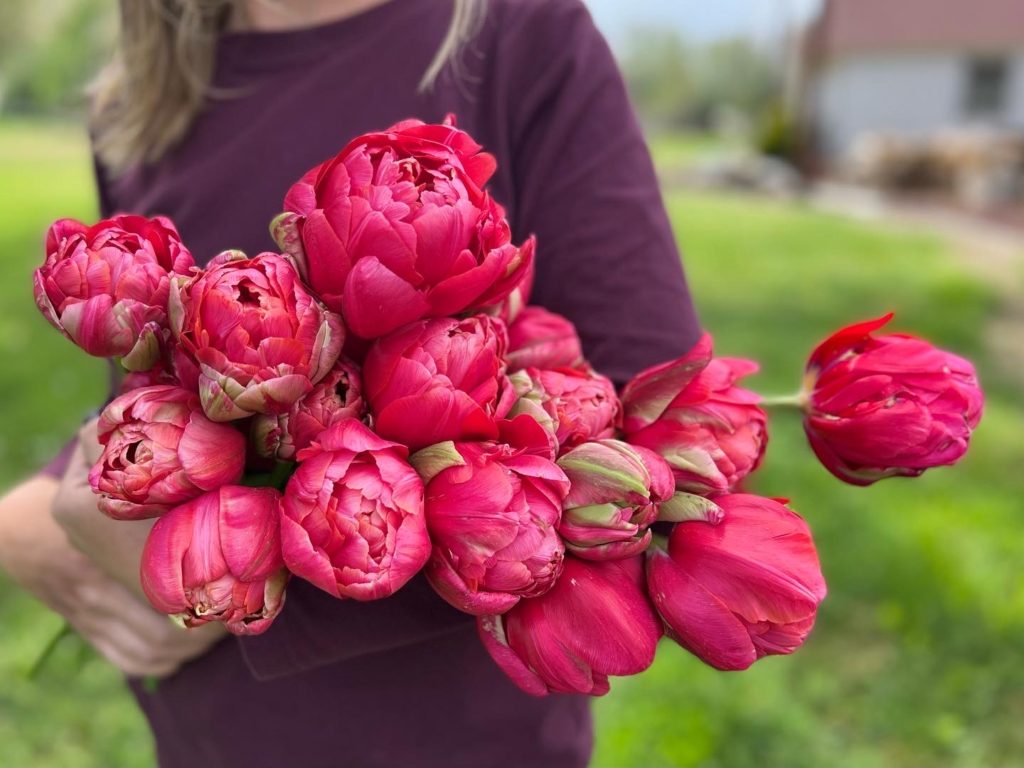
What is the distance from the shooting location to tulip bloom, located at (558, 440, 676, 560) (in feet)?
1.60

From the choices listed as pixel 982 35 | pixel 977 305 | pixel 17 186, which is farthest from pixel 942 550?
pixel 982 35

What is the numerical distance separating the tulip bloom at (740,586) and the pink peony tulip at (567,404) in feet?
0.26

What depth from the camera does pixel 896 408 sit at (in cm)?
57

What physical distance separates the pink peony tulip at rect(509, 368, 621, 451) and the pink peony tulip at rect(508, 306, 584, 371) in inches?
1.0

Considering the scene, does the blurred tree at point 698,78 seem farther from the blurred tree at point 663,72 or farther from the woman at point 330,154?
the woman at point 330,154

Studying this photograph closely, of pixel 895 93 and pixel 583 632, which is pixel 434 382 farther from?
pixel 895 93

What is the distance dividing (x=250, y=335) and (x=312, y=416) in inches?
2.3

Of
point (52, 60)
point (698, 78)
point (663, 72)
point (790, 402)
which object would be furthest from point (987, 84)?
point (790, 402)

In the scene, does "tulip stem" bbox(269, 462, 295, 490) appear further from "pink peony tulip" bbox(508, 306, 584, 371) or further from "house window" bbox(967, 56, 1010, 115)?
"house window" bbox(967, 56, 1010, 115)

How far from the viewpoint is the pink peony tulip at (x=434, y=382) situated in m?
0.48

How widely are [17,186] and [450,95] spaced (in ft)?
33.4

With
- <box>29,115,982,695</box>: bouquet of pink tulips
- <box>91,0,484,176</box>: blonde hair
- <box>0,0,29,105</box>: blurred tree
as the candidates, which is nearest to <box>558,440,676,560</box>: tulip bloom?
<box>29,115,982,695</box>: bouquet of pink tulips

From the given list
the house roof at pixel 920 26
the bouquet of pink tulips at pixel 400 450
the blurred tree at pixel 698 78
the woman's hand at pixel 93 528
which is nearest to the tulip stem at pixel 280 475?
the bouquet of pink tulips at pixel 400 450

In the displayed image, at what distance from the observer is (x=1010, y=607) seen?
2527 mm
